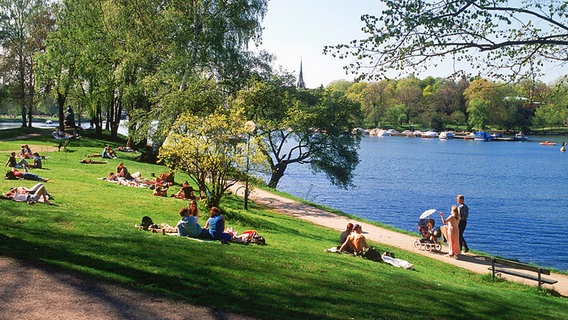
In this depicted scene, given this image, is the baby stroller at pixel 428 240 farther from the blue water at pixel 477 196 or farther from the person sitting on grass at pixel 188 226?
the person sitting on grass at pixel 188 226

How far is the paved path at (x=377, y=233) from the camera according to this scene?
1557 cm

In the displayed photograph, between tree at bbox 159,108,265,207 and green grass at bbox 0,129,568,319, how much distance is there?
2371 millimetres

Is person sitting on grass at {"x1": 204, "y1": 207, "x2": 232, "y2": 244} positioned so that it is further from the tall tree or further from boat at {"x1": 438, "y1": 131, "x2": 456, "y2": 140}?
boat at {"x1": 438, "y1": 131, "x2": 456, "y2": 140}

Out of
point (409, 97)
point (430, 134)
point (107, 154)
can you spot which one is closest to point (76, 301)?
point (107, 154)

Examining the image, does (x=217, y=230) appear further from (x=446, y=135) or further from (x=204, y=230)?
(x=446, y=135)

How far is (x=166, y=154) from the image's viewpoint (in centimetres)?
1627

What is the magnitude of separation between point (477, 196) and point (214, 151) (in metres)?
30.9

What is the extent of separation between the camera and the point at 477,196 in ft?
136

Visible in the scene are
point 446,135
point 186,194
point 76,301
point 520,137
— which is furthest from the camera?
point 446,135

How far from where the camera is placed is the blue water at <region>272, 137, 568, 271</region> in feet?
86.1

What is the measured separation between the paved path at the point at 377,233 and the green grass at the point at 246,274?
1299mm

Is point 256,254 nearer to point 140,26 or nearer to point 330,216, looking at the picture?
point 330,216

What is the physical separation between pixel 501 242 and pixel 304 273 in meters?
19.5

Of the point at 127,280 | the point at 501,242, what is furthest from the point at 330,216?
the point at 127,280
